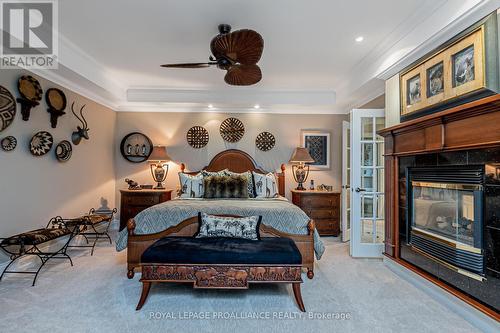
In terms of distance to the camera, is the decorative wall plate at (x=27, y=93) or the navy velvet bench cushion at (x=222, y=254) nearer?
the navy velvet bench cushion at (x=222, y=254)

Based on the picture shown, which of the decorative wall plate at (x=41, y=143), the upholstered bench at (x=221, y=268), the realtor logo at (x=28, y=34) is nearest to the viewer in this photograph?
the upholstered bench at (x=221, y=268)

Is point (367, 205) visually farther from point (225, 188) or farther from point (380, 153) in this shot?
point (225, 188)

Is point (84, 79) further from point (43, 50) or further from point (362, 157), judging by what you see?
point (362, 157)

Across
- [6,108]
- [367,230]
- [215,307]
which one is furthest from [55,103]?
[367,230]

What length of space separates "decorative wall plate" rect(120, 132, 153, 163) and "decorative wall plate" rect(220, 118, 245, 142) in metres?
1.51

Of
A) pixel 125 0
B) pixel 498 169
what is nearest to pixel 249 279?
pixel 498 169

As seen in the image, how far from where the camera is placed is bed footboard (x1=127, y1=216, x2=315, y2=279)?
2871 mm

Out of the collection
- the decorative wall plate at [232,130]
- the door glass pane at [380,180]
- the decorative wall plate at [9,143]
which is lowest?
the door glass pane at [380,180]

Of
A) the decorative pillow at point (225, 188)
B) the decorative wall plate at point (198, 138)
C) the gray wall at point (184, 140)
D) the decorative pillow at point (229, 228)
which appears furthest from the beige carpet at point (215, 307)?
the decorative wall plate at point (198, 138)

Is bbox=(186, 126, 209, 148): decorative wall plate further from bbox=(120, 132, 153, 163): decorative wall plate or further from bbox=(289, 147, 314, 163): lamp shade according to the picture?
bbox=(289, 147, 314, 163): lamp shade

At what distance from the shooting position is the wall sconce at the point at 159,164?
4828 millimetres

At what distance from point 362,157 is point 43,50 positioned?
4.28 meters

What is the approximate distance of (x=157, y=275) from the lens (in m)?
2.24

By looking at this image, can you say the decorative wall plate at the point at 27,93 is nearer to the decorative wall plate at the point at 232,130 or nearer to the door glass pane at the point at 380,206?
the decorative wall plate at the point at 232,130
